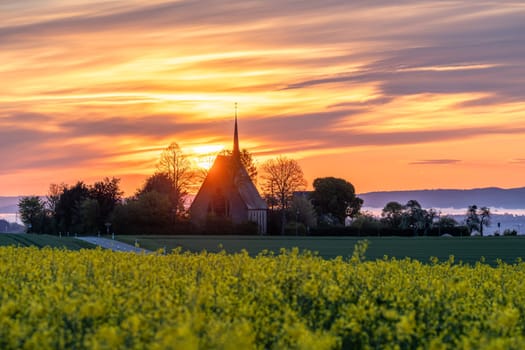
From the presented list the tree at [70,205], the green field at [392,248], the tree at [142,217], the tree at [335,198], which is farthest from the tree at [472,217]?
the green field at [392,248]

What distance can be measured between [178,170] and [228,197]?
24.2ft

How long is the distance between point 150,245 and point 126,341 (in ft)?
156

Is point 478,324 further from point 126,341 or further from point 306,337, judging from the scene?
point 126,341

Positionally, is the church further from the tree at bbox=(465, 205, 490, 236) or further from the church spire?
the tree at bbox=(465, 205, 490, 236)

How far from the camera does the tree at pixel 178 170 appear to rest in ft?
360

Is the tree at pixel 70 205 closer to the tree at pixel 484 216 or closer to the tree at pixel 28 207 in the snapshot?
the tree at pixel 28 207

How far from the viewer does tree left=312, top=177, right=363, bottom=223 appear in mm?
145750

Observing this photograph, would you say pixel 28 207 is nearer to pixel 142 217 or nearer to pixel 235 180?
pixel 235 180

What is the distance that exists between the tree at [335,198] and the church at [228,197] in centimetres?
3318

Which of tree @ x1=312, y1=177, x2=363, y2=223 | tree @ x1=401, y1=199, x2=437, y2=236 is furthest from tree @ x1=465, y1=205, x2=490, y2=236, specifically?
tree @ x1=312, y1=177, x2=363, y2=223

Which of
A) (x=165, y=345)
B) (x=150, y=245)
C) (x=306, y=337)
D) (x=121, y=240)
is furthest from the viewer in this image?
(x=121, y=240)

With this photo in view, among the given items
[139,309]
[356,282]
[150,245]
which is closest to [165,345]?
[139,309]

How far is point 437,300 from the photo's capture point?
1216 cm

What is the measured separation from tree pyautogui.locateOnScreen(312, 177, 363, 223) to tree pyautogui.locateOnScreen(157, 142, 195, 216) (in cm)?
3771
